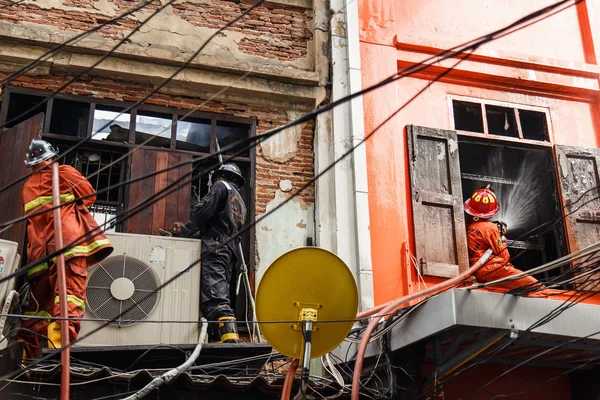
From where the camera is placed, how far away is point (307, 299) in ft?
21.1

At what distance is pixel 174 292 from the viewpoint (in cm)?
753

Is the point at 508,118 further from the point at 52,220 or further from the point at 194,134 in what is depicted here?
the point at 52,220

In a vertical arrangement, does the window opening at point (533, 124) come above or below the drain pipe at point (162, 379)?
above

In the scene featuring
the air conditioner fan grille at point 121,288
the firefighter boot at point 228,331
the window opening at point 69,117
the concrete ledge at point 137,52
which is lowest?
the firefighter boot at point 228,331

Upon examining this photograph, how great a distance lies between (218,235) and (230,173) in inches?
27.3

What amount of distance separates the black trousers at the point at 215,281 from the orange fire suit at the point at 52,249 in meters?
1.00

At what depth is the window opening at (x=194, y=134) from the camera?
888 cm

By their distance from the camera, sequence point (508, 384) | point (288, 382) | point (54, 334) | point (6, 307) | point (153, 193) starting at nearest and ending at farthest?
point (288, 382) < point (6, 307) < point (54, 334) < point (508, 384) < point (153, 193)

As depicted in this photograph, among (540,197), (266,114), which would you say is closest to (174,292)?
(266,114)

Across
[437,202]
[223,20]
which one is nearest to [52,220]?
[223,20]

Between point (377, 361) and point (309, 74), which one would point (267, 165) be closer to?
point (309, 74)

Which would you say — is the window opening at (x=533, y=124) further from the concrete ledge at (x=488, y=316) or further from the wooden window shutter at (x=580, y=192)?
the concrete ledge at (x=488, y=316)

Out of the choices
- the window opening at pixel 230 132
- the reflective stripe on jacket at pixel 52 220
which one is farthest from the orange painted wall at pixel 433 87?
the reflective stripe on jacket at pixel 52 220

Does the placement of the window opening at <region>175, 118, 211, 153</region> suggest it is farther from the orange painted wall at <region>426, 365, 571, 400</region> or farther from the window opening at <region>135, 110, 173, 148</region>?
the orange painted wall at <region>426, 365, 571, 400</region>
